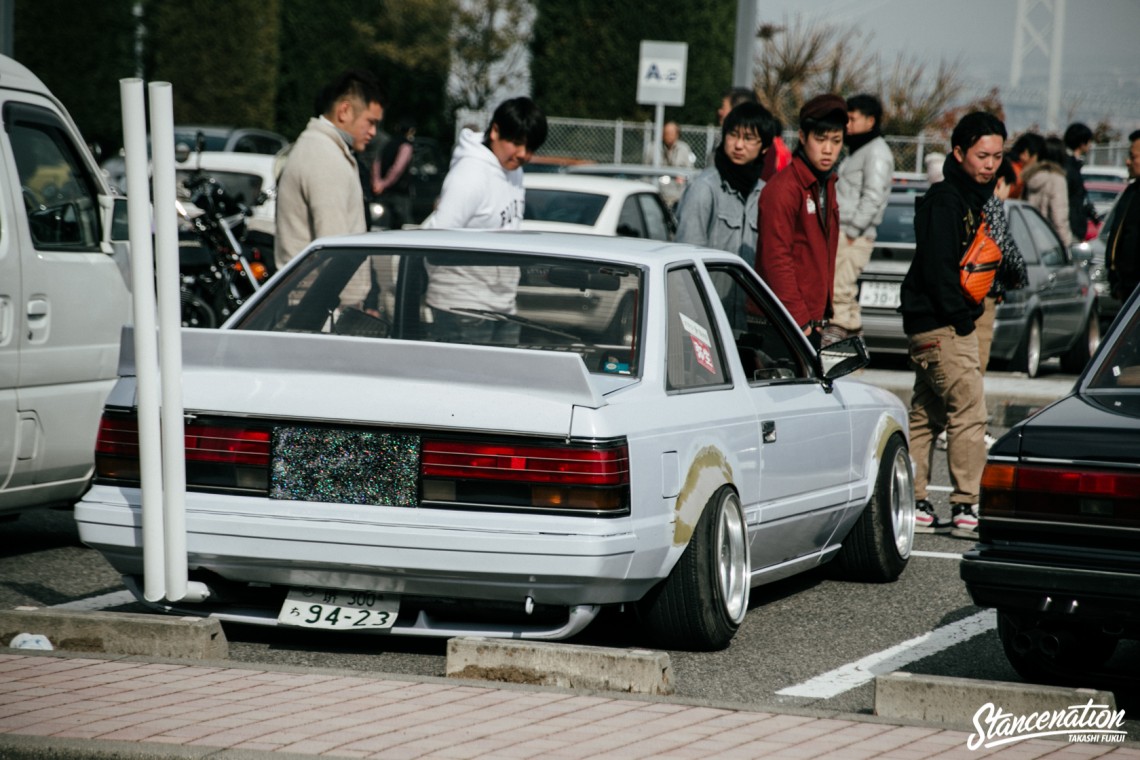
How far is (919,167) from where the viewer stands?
35.4 metres

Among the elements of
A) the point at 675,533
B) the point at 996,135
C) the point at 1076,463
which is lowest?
the point at 675,533

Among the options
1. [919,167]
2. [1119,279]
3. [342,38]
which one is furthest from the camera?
[342,38]

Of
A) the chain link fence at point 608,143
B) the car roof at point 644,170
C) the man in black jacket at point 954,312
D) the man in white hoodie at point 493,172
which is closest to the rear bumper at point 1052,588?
the man in black jacket at point 954,312

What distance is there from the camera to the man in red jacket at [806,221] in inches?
334

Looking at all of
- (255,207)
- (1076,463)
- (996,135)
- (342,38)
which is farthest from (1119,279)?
(342,38)

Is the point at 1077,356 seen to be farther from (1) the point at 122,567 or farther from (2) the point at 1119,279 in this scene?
(1) the point at 122,567

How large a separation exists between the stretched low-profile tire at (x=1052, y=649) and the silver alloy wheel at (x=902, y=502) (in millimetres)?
1869

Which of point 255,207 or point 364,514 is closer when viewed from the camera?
point 364,514

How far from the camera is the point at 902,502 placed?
310 inches

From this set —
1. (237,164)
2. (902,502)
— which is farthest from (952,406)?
(237,164)

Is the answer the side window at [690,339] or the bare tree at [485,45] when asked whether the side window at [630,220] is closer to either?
the side window at [690,339]

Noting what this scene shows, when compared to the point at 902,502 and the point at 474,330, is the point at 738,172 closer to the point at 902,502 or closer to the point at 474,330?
the point at 902,502

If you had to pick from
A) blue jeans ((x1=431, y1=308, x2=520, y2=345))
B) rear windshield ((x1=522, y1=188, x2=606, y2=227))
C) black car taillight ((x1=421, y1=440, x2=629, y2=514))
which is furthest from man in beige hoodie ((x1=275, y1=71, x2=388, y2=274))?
rear windshield ((x1=522, y1=188, x2=606, y2=227))

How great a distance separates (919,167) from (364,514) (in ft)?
103
